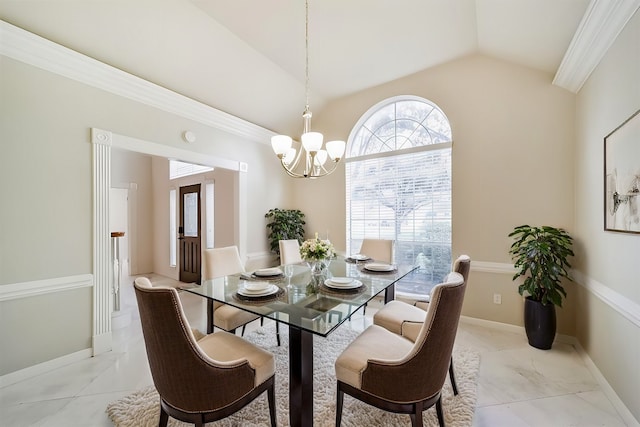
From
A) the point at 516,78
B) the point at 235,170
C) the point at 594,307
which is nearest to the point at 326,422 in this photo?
the point at 594,307

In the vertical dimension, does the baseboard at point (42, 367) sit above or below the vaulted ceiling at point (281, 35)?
below

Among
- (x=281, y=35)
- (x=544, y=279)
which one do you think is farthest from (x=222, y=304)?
(x=544, y=279)

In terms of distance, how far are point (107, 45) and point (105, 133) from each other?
800 mm

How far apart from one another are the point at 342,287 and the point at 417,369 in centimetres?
73

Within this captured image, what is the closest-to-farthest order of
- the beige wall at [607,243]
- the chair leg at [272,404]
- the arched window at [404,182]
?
1. the chair leg at [272,404]
2. the beige wall at [607,243]
3. the arched window at [404,182]

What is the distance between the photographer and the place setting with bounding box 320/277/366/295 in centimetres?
189

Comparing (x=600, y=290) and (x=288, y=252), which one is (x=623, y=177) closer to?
(x=600, y=290)

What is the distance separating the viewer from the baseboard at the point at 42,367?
199cm

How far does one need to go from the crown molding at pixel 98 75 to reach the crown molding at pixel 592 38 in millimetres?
3638

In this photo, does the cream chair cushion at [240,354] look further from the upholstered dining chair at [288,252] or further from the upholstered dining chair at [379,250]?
the upholstered dining chair at [379,250]

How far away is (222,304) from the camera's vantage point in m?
2.27

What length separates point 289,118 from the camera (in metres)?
4.32

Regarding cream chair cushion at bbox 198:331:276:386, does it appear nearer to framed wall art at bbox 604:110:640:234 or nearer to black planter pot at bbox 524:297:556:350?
framed wall art at bbox 604:110:640:234

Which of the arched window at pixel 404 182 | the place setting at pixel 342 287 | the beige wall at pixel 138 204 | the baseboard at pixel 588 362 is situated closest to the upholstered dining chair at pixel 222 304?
the place setting at pixel 342 287
